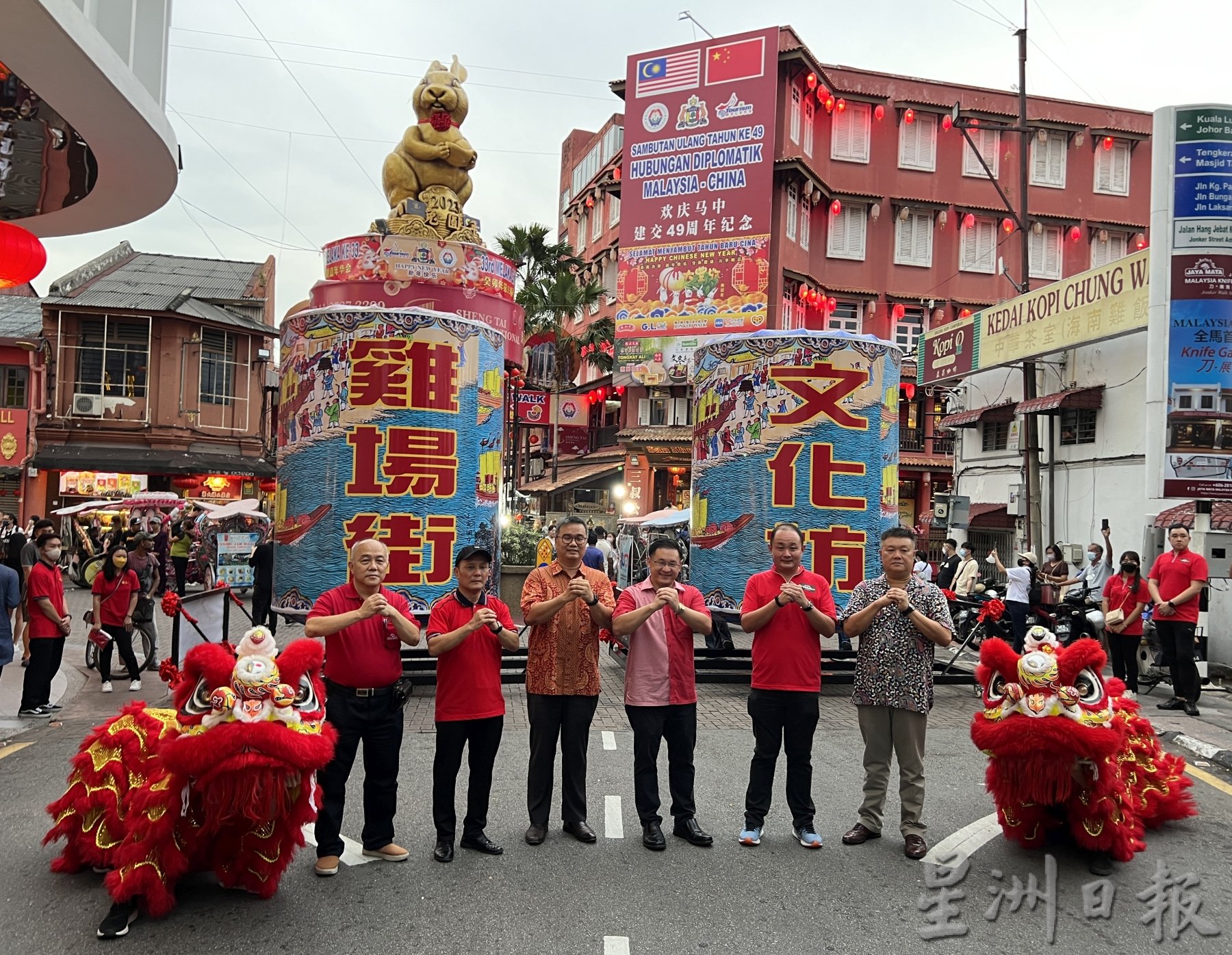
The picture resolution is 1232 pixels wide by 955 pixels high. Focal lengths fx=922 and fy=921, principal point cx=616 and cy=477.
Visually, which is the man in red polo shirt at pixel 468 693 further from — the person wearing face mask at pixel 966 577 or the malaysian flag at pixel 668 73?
the malaysian flag at pixel 668 73

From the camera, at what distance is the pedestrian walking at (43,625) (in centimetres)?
822

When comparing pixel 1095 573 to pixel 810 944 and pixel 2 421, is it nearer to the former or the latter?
pixel 810 944

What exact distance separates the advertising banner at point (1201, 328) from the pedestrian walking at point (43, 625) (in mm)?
12809

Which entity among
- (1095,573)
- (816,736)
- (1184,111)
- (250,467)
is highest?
(1184,111)

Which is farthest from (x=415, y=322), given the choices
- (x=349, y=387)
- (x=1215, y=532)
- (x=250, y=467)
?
(x=250, y=467)

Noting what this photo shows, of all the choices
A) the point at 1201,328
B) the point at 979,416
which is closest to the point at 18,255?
the point at 1201,328

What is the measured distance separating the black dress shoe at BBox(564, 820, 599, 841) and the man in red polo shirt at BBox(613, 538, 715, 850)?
0.31 m

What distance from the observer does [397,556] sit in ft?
30.6

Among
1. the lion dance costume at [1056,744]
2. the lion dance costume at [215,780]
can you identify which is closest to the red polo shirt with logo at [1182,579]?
the lion dance costume at [1056,744]

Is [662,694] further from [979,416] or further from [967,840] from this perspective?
[979,416]

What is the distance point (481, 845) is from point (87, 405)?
27.8 m

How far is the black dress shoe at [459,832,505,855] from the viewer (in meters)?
5.11

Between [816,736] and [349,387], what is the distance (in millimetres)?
5631

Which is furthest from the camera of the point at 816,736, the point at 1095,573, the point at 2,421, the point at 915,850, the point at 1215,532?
the point at 2,421
